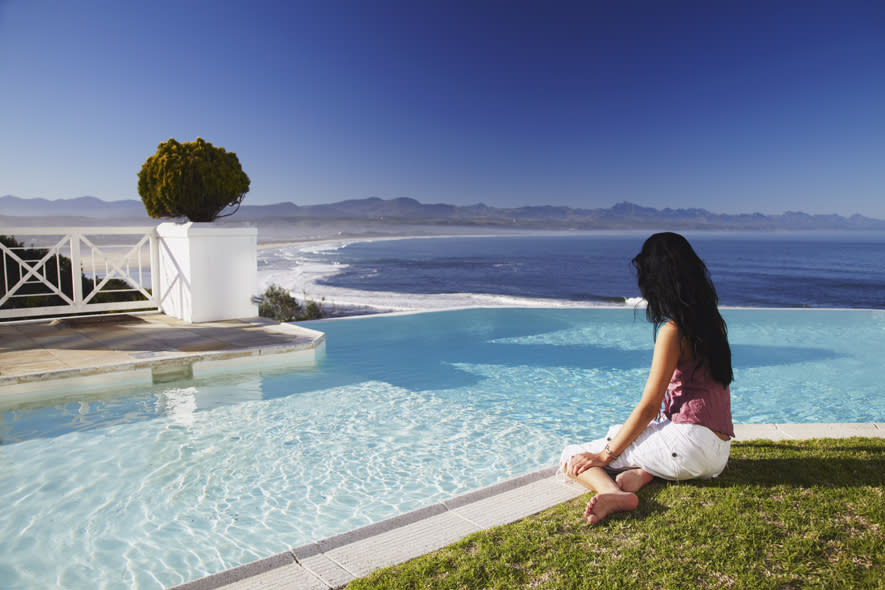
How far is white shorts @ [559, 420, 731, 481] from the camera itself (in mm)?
2572

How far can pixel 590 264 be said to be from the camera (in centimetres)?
4856

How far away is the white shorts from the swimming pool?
1123 mm

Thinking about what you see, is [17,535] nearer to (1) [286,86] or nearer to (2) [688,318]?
(2) [688,318]

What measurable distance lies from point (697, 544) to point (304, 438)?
9.24ft

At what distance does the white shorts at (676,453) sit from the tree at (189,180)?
6243 mm

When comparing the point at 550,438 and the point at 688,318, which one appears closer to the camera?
the point at 688,318

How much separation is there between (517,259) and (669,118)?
57.0 feet

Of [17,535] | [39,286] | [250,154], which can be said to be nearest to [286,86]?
[250,154]

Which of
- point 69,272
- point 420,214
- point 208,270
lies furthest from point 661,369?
point 420,214

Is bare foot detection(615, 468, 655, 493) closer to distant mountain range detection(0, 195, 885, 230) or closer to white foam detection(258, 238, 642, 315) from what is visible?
white foam detection(258, 238, 642, 315)

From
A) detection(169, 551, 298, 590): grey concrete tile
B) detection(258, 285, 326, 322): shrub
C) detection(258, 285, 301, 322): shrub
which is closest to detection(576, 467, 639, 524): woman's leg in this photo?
detection(169, 551, 298, 590): grey concrete tile

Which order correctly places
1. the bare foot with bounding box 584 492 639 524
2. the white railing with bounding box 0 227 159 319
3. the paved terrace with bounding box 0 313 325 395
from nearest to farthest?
the bare foot with bounding box 584 492 639 524
the paved terrace with bounding box 0 313 325 395
the white railing with bounding box 0 227 159 319

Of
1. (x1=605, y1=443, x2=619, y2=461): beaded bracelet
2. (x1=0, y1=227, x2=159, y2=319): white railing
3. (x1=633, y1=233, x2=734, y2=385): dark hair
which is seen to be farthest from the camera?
(x1=0, y1=227, x2=159, y2=319): white railing

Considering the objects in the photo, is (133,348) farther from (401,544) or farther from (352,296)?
(352,296)
